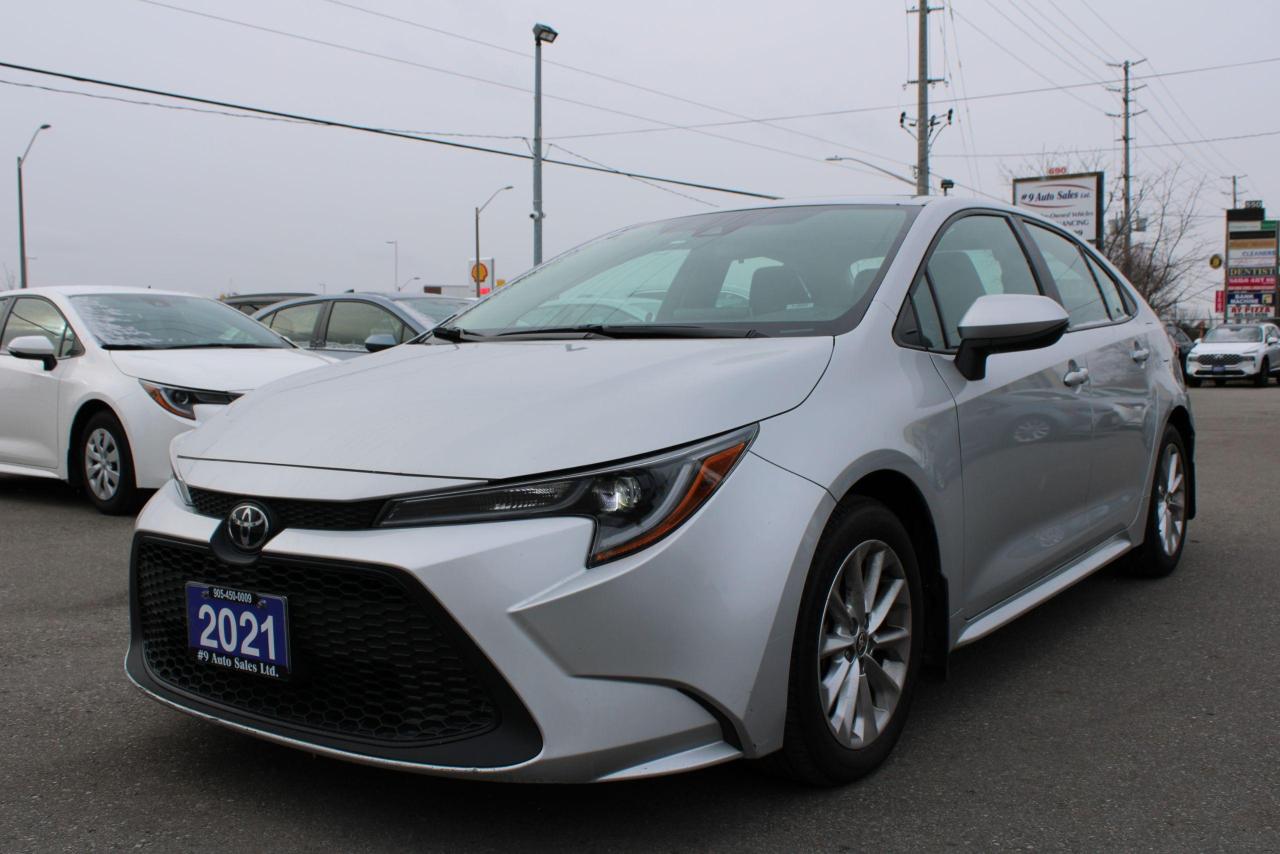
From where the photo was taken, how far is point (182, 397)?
22.2 ft

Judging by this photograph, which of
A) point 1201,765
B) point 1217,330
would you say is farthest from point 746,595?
point 1217,330

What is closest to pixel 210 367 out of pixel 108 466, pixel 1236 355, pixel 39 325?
pixel 108 466

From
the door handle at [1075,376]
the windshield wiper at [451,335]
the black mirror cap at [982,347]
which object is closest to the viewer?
the black mirror cap at [982,347]

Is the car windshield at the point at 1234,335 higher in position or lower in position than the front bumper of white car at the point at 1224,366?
higher

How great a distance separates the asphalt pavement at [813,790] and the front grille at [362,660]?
293mm

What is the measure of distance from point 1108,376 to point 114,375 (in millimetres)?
5499

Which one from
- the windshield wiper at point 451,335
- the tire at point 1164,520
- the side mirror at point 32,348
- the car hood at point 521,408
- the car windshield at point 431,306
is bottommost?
the tire at point 1164,520

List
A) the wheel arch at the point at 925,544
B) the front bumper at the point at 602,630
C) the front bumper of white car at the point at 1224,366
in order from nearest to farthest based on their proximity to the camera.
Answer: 1. the front bumper at the point at 602,630
2. the wheel arch at the point at 925,544
3. the front bumper of white car at the point at 1224,366

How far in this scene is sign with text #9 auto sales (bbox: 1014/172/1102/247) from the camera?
43.8m

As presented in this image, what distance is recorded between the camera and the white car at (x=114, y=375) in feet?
22.1

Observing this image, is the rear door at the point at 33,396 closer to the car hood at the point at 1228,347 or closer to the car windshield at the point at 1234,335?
the car hood at the point at 1228,347

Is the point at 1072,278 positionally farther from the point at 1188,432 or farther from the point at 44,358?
the point at 44,358

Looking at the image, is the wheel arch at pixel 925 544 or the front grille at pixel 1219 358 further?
the front grille at pixel 1219 358

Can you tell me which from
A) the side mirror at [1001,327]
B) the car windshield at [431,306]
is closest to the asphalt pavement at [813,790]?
the side mirror at [1001,327]
